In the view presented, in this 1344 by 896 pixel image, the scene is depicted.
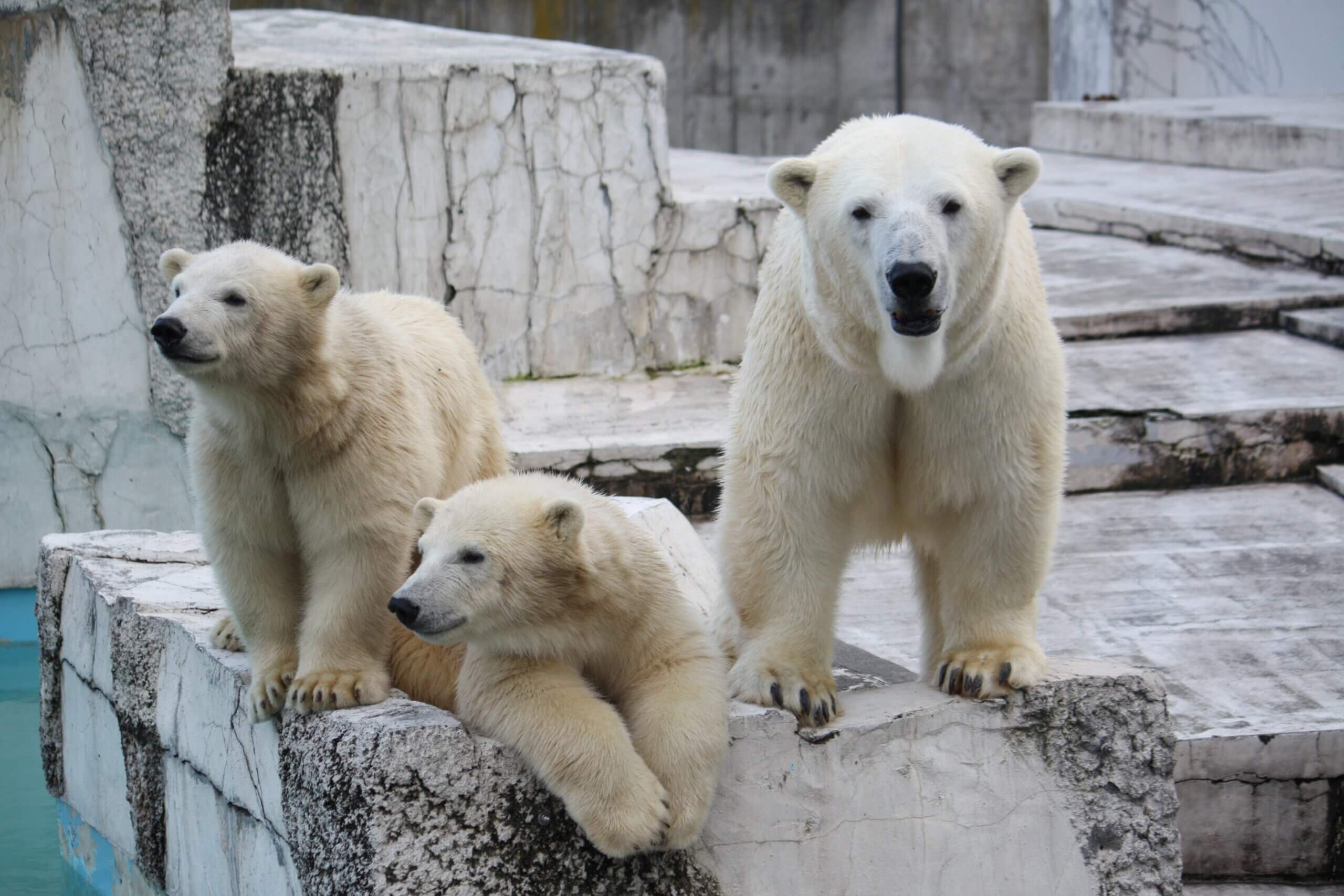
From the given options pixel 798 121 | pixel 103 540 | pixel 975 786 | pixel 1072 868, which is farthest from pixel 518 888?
pixel 798 121

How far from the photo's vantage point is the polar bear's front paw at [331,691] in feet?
9.22

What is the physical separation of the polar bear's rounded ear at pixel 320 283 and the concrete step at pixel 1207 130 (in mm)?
8604

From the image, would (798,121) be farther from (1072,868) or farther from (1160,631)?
(1072,868)

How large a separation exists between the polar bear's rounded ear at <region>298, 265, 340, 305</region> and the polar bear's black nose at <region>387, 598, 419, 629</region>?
66cm

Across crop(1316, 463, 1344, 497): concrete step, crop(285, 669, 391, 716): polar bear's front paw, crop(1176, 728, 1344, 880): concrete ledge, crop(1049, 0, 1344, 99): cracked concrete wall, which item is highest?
crop(1049, 0, 1344, 99): cracked concrete wall

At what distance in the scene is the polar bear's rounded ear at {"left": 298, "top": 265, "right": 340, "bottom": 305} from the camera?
2.85 metres

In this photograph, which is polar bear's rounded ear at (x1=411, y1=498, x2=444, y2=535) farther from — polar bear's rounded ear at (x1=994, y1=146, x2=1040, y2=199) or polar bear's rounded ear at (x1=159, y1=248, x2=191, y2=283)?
polar bear's rounded ear at (x1=994, y1=146, x2=1040, y2=199)

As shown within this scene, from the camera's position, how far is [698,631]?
113 inches

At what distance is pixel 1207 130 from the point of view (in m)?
10.9

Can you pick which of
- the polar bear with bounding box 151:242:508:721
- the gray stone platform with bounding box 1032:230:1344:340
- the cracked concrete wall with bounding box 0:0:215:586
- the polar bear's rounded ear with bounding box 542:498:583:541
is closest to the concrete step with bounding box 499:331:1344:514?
the gray stone platform with bounding box 1032:230:1344:340

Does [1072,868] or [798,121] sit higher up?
[798,121]

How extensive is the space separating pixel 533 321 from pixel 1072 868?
12.7 feet

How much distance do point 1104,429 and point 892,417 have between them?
3.29 metres

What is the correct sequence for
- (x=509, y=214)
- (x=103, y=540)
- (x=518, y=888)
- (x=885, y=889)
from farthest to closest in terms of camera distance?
(x=509, y=214), (x=103, y=540), (x=885, y=889), (x=518, y=888)
